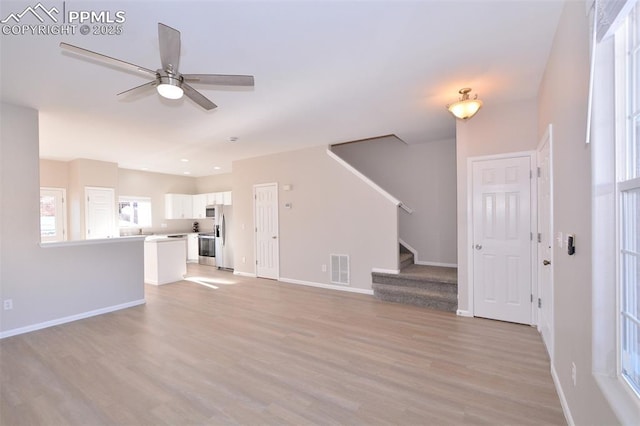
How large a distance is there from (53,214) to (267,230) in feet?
16.1

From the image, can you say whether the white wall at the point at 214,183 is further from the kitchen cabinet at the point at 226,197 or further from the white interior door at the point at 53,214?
the white interior door at the point at 53,214

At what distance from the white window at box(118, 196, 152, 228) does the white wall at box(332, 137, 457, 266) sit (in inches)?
255

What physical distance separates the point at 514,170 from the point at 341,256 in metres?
3.01

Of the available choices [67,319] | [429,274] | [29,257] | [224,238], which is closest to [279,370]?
[429,274]

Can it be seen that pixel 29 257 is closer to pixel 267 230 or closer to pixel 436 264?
pixel 267 230

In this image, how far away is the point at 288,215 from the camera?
584 cm

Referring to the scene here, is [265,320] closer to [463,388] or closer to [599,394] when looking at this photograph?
[463,388]

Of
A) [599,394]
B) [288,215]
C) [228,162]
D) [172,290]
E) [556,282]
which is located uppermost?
[228,162]

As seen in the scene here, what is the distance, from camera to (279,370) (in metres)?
2.49

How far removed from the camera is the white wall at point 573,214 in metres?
1.50

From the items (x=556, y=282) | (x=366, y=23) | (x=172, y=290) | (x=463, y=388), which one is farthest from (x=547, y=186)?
(x=172, y=290)

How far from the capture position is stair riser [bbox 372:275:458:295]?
4.11m

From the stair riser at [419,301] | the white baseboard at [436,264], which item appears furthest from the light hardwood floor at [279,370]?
the white baseboard at [436,264]

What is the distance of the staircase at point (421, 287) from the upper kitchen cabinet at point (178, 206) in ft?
21.9
